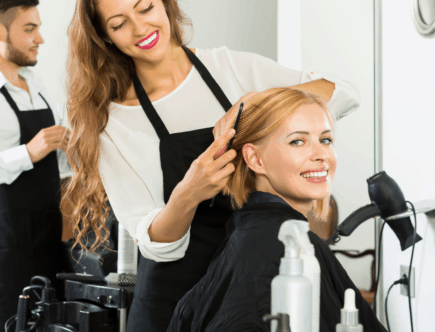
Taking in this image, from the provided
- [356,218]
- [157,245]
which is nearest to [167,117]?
[157,245]

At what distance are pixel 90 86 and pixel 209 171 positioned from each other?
21.0 inches

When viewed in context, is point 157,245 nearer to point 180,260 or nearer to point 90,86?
point 180,260

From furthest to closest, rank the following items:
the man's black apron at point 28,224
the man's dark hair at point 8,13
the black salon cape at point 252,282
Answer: the man's dark hair at point 8,13, the man's black apron at point 28,224, the black salon cape at point 252,282

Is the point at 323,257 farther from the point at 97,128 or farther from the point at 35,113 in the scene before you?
the point at 35,113

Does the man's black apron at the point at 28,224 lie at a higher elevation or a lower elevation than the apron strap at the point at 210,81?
lower

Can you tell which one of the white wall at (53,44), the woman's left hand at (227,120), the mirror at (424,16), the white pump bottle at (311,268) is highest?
the white wall at (53,44)

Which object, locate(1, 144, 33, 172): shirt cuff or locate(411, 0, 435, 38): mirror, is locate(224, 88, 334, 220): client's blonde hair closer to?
locate(411, 0, 435, 38): mirror

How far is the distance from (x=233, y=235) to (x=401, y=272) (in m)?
0.72

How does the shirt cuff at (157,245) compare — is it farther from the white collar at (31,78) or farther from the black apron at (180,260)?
the white collar at (31,78)

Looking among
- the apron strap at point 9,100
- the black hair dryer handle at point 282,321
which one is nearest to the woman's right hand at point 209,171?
the black hair dryer handle at point 282,321

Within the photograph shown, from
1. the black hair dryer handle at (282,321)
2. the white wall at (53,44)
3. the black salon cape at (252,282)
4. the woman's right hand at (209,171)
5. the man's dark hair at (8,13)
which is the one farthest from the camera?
the white wall at (53,44)

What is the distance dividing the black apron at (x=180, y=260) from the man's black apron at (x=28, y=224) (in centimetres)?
109

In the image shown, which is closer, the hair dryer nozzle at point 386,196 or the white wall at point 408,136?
the hair dryer nozzle at point 386,196

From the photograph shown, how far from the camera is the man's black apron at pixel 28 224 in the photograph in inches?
85.7
